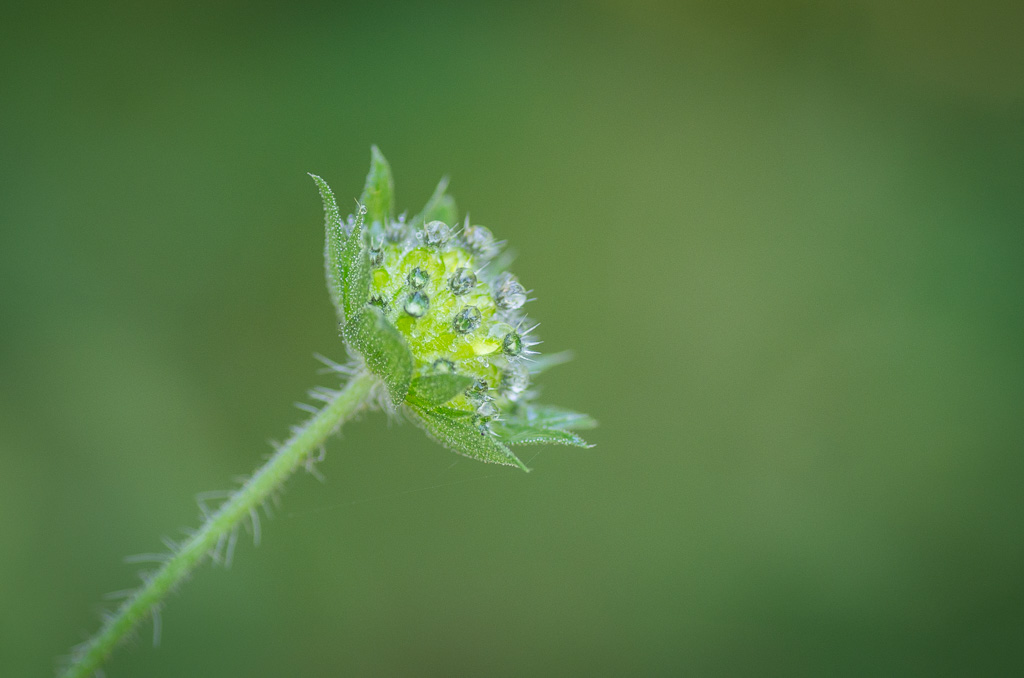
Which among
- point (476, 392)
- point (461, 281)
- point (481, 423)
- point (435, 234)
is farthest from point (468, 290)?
point (481, 423)

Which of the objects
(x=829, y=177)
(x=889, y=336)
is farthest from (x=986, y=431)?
(x=829, y=177)

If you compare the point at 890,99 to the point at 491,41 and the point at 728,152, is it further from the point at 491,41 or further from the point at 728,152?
the point at 491,41

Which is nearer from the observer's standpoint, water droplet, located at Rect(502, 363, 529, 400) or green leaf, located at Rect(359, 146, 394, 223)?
water droplet, located at Rect(502, 363, 529, 400)

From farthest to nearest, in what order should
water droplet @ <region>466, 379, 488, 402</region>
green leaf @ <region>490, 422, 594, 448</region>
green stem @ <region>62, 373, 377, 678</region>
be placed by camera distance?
1. water droplet @ <region>466, 379, 488, 402</region>
2. green leaf @ <region>490, 422, 594, 448</region>
3. green stem @ <region>62, 373, 377, 678</region>

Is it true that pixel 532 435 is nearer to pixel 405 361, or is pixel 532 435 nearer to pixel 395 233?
pixel 405 361

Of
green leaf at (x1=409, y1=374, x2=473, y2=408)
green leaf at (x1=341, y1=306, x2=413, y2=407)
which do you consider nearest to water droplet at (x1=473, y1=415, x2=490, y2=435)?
green leaf at (x1=409, y1=374, x2=473, y2=408)

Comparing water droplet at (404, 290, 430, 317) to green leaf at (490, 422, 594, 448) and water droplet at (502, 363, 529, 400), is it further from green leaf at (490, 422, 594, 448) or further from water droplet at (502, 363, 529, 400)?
green leaf at (490, 422, 594, 448)

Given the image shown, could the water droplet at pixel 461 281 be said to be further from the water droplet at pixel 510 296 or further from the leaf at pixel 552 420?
the leaf at pixel 552 420

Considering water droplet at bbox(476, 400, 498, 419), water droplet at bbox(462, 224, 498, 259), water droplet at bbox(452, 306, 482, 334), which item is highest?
water droplet at bbox(462, 224, 498, 259)
